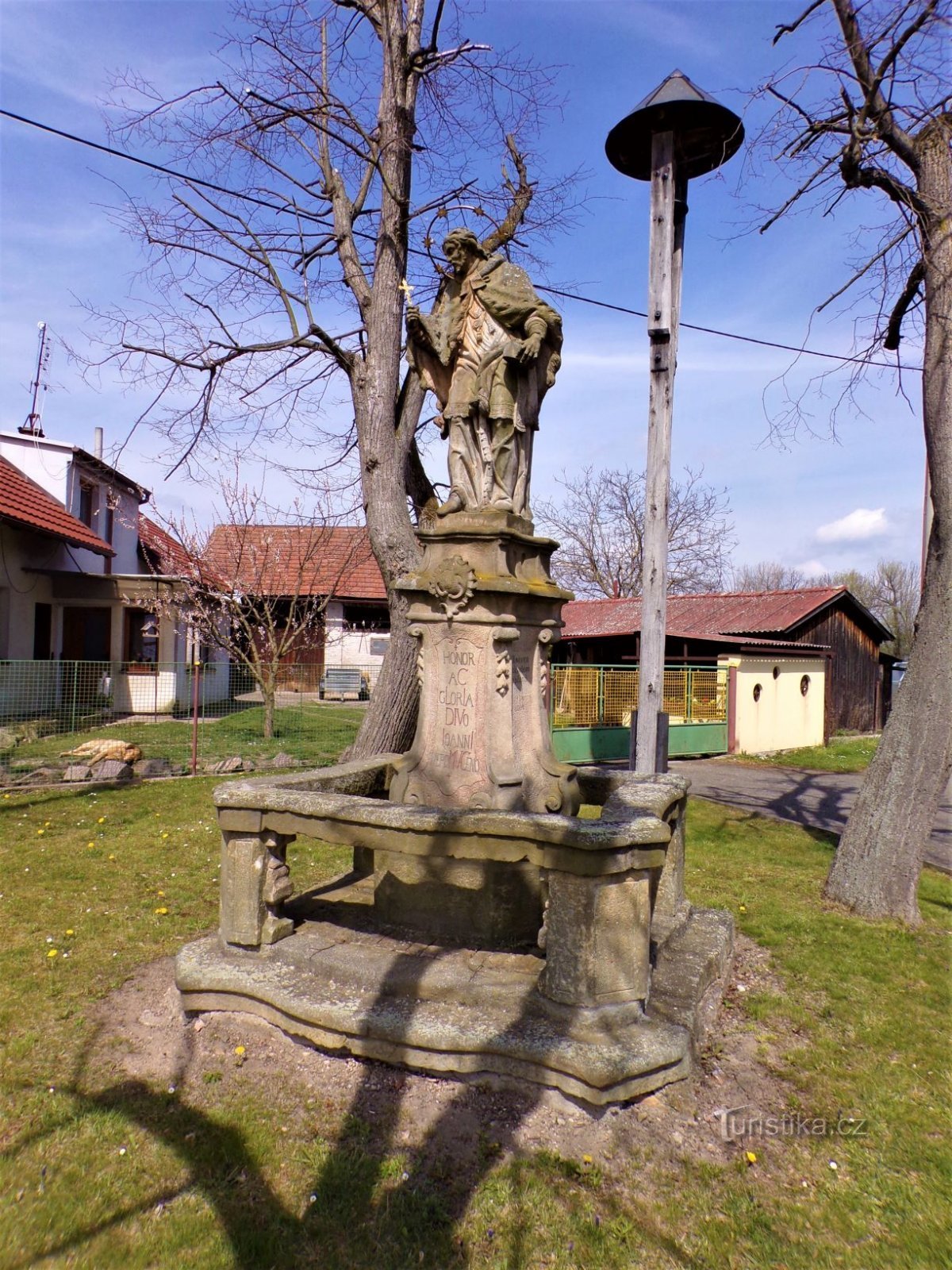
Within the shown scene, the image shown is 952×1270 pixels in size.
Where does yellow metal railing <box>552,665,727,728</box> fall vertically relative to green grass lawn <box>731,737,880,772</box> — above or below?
above

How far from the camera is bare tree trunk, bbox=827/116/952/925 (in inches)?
217

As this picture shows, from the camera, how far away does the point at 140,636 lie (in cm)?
1908

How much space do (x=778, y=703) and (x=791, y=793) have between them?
5902 millimetres

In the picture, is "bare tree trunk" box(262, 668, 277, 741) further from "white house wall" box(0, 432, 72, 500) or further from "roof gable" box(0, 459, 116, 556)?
"white house wall" box(0, 432, 72, 500)

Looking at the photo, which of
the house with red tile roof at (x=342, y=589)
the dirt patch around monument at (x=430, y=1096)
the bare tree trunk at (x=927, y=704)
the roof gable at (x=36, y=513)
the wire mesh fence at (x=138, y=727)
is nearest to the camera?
the dirt patch around monument at (x=430, y=1096)

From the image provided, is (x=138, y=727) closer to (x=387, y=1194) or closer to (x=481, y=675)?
(x=481, y=675)

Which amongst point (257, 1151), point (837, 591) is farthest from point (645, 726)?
point (837, 591)

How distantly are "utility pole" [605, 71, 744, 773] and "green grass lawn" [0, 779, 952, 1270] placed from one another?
7.27ft

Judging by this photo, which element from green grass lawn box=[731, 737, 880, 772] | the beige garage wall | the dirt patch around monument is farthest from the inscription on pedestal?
the beige garage wall

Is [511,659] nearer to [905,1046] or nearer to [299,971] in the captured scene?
[299,971]

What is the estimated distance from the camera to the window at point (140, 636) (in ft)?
60.2

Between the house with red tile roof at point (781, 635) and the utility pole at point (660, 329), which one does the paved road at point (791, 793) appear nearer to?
the utility pole at point (660, 329)

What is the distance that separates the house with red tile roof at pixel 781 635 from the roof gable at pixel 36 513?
11238 millimetres

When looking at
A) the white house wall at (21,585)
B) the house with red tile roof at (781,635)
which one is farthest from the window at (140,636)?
the house with red tile roof at (781,635)
